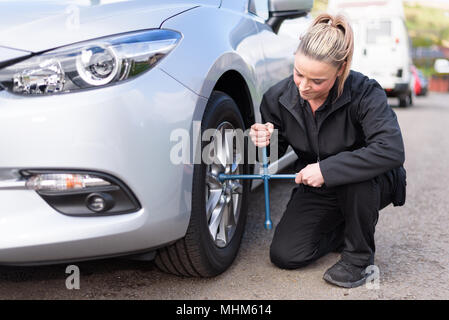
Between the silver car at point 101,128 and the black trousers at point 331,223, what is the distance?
0.52m

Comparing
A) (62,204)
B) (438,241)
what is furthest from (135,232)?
(438,241)

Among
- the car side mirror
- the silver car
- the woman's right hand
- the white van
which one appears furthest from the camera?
the white van

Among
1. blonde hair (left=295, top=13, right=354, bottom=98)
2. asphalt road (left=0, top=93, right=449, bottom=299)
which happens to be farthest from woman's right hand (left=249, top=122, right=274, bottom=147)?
asphalt road (left=0, top=93, right=449, bottom=299)

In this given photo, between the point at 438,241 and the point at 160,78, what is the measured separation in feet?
5.78

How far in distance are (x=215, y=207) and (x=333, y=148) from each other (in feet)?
1.79

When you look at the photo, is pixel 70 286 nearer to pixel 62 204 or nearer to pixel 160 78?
pixel 62 204

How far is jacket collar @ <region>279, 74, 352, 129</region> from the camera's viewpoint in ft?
7.09

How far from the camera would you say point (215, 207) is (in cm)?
229

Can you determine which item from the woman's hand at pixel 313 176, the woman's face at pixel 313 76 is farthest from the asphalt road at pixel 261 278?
the woman's face at pixel 313 76

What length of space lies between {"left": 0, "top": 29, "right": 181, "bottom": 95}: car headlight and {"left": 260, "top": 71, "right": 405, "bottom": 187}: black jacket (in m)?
0.73

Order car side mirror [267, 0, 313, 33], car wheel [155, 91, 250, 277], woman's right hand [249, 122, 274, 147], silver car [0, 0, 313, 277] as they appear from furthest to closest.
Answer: car side mirror [267, 0, 313, 33], woman's right hand [249, 122, 274, 147], car wheel [155, 91, 250, 277], silver car [0, 0, 313, 277]

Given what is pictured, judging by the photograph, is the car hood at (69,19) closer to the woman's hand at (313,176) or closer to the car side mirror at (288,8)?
the woman's hand at (313,176)

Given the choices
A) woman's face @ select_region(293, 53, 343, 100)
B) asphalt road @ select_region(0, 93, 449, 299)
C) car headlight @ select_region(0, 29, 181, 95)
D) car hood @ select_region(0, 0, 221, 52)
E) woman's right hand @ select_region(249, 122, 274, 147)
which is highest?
car hood @ select_region(0, 0, 221, 52)

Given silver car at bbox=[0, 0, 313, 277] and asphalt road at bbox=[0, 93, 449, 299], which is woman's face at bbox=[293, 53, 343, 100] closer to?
silver car at bbox=[0, 0, 313, 277]
